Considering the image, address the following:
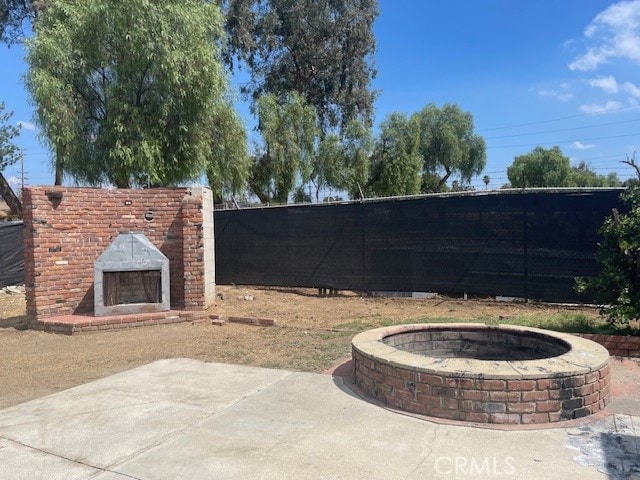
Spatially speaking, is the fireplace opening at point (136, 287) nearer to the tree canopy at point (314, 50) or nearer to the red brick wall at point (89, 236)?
the red brick wall at point (89, 236)

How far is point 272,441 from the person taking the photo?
11.3 ft

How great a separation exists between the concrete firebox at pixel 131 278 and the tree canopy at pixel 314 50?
17.0 metres

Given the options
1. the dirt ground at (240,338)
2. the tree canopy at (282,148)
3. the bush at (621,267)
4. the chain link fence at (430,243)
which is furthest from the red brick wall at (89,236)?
the tree canopy at (282,148)

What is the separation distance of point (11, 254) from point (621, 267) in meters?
14.7

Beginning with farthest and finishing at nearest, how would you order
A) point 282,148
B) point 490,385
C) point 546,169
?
point 546,169
point 282,148
point 490,385

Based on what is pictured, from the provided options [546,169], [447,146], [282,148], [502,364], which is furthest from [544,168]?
[502,364]

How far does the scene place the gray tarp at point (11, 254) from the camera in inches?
534

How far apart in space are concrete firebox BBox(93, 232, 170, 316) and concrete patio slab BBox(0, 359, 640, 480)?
357cm

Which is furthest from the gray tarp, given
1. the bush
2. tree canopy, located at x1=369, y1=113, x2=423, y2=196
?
tree canopy, located at x1=369, y1=113, x2=423, y2=196

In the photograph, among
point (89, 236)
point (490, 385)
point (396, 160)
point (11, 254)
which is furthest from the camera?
point (396, 160)

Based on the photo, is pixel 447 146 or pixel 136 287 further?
pixel 447 146

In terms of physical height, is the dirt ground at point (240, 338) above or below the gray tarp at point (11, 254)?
below

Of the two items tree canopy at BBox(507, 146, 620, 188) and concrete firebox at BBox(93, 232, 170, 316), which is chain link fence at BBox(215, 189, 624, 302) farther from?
tree canopy at BBox(507, 146, 620, 188)

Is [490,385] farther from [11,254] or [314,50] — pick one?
[314,50]
